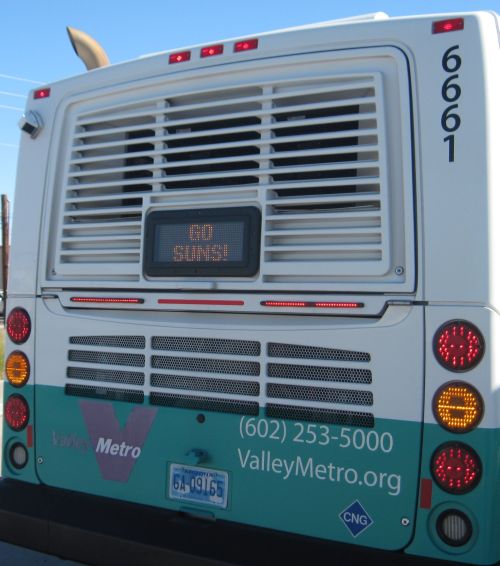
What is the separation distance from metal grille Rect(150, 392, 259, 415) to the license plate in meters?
0.30

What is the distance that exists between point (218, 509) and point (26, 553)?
235 cm

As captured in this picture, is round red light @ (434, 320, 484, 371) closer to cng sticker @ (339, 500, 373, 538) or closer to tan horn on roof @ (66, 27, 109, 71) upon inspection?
cng sticker @ (339, 500, 373, 538)

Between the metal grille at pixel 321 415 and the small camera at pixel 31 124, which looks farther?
the small camera at pixel 31 124

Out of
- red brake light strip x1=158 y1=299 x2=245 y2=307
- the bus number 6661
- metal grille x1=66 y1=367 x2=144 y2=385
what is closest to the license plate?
metal grille x1=66 y1=367 x2=144 y2=385

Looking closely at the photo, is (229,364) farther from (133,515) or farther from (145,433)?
(133,515)

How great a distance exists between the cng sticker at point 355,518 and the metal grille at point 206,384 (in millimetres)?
688

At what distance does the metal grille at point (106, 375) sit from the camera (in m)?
3.83

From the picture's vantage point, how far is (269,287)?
346cm

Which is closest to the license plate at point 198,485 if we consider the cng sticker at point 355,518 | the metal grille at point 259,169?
the cng sticker at point 355,518

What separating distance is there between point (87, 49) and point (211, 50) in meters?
1.21

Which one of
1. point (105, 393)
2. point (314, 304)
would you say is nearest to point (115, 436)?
point (105, 393)

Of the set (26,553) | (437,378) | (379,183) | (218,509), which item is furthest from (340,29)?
(26,553)

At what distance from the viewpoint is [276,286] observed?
3445mm

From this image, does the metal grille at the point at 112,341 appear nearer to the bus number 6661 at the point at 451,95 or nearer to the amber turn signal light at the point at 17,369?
the amber turn signal light at the point at 17,369
